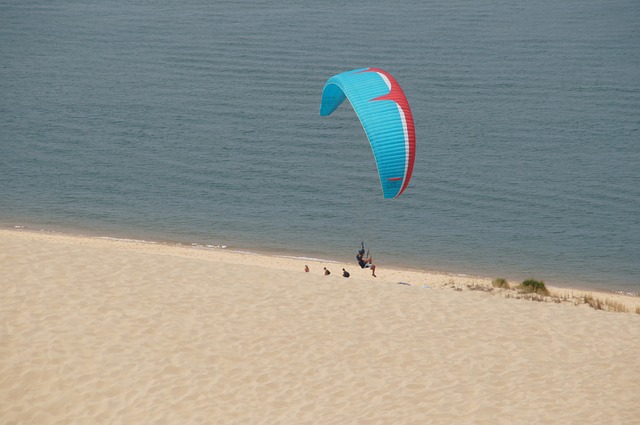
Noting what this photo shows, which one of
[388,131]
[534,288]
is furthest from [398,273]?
[388,131]

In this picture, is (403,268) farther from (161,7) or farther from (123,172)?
(161,7)

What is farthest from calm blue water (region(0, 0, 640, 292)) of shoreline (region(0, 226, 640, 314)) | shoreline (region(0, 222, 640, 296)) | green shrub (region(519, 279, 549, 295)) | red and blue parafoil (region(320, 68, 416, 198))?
red and blue parafoil (region(320, 68, 416, 198))

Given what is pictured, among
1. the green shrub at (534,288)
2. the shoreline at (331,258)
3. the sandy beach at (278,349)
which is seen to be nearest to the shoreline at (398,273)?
the shoreline at (331,258)

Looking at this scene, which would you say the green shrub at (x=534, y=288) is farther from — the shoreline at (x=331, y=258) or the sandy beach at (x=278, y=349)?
the sandy beach at (x=278, y=349)

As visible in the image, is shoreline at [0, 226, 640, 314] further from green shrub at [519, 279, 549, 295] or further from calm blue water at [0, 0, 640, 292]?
calm blue water at [0, 0, 640, 292]

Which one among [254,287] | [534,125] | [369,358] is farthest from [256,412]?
[534,125]
